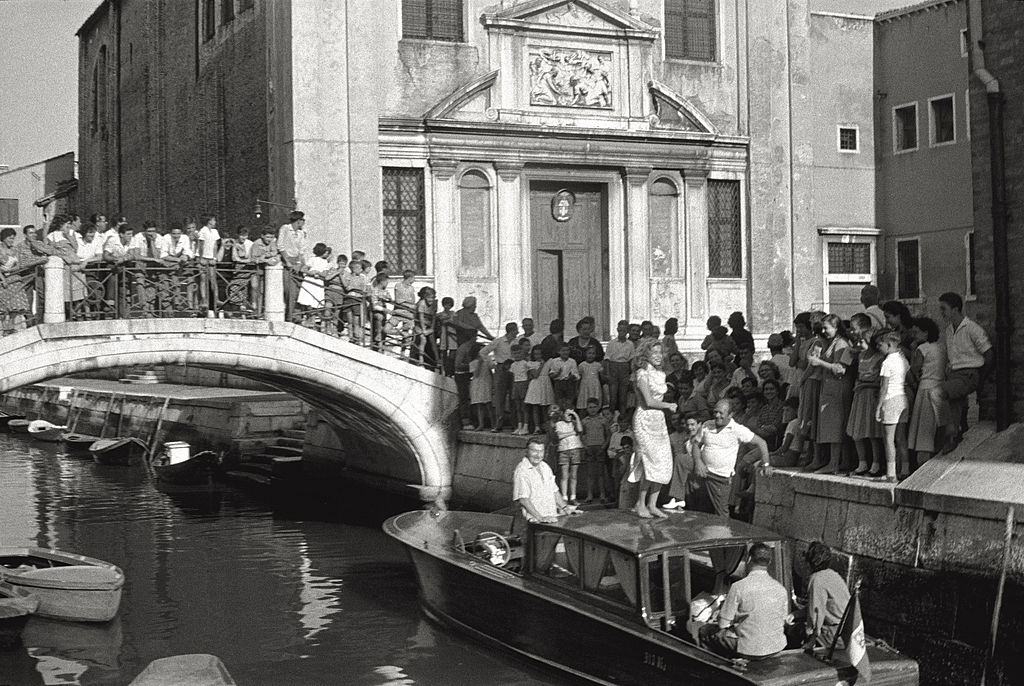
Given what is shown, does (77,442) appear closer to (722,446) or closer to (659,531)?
(722,446)

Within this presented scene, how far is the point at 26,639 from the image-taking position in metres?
13.5

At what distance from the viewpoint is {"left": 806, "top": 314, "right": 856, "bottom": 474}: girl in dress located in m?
12.7

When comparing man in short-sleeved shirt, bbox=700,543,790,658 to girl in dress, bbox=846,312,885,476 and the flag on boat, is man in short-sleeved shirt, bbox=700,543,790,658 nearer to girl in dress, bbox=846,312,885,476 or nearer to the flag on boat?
the flag on boat

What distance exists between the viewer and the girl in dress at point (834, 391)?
12.7 metres

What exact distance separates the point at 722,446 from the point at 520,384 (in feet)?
18.7

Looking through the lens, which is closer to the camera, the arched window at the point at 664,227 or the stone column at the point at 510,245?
the stone column at the point at 510,245

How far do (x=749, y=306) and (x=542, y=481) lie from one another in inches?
471

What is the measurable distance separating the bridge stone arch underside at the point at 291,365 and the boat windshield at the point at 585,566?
7.59m

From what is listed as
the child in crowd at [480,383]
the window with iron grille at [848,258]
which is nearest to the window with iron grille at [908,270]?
the window with iron grille at [848,258]

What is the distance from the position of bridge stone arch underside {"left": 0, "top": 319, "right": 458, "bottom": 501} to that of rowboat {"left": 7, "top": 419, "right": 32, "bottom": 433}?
750 inches

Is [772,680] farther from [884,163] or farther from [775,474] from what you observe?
[884,163]

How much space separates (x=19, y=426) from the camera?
1485 inches

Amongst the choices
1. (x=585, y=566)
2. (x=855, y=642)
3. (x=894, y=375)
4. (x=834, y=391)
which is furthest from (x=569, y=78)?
(x=855, y=642)

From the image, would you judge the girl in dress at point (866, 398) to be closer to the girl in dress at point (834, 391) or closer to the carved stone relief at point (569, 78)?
the girl in dress at point (834, 391)
